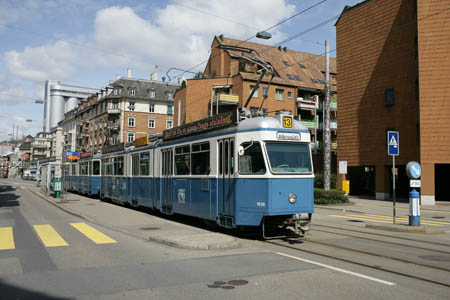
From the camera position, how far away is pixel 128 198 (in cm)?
1972

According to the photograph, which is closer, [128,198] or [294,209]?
[294,209]

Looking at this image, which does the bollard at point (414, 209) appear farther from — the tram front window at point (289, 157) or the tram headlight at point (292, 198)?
the tram headlight at point (292, 198)

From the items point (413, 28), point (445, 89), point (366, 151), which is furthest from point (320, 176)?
point (413, 28)

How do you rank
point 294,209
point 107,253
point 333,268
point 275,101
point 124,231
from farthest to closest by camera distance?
point 275,101
point 124,231
point 294,209
point 107,253
point 333,268

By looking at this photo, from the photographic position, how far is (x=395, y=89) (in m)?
30.6

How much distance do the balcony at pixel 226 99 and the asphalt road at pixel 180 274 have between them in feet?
114

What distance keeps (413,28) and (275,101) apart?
1980 centimetres

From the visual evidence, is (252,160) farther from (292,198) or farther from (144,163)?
(144,163)

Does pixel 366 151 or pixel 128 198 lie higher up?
pixel 366 151

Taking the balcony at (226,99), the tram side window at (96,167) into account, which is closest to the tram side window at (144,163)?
the tram side window at (96,167)

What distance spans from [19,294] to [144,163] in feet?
39.6

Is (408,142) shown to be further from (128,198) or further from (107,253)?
(107,253)

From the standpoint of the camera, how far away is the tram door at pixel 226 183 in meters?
10.6

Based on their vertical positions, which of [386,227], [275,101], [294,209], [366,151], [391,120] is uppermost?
[275,101]
